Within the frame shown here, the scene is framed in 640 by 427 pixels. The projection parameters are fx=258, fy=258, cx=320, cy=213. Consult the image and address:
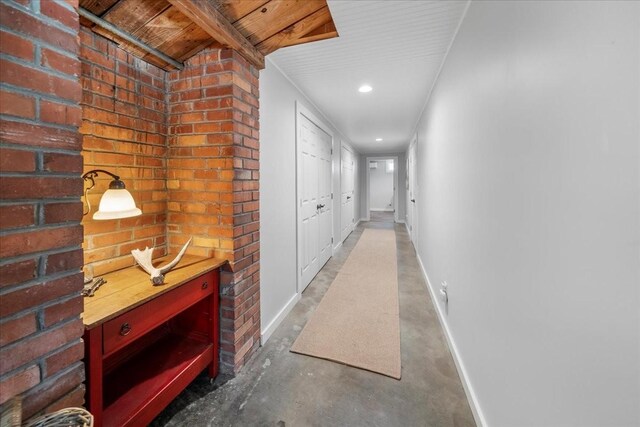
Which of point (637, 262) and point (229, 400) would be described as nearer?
point (637, 262)

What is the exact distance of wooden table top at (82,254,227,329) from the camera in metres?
0.98

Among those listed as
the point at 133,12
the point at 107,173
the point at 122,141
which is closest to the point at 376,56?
the point at 133,12

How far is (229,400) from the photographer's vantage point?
1.46 m

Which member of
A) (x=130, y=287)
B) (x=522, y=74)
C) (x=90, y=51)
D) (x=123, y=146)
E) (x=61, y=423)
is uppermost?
(x=90, y=51)

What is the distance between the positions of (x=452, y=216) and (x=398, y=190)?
6316 mm

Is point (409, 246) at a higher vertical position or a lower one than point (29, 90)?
lower

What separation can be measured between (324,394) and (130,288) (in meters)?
1.20

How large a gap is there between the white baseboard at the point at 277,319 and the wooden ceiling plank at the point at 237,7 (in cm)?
208

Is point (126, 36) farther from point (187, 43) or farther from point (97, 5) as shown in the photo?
point (187, 43)

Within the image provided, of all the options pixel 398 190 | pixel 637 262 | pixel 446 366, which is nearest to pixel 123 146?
pixel 637 262

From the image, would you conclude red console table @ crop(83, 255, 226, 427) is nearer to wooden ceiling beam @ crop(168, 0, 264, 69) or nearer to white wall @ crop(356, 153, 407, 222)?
wooden ceiling beam @ crop(168, 0, 264, 69)

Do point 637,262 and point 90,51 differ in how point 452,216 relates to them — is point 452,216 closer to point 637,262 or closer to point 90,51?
point 637,262

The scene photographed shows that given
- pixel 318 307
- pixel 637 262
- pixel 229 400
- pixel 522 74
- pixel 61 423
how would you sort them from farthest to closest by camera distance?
1. pixel 318 307
2. pixel 229 400
3. pixel 522 74
4. pixel 61 423
5. pixel 637 262

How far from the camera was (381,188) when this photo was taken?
11.4 meters
